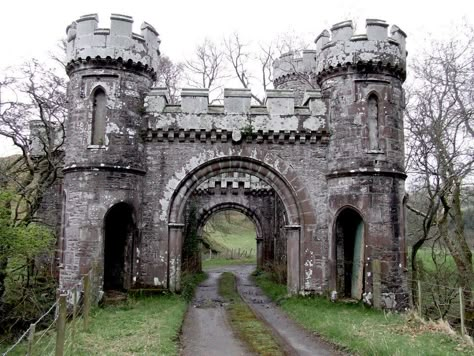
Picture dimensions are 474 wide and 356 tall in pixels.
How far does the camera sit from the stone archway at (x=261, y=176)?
13398 mm

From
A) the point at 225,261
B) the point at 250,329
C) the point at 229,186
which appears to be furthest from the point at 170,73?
the point at 250,329

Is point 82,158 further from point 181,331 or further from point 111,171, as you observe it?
point 181,331

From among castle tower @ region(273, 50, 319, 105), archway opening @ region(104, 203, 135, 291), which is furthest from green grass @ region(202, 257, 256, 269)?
archway opening @ region(104, 203, 135, 291)

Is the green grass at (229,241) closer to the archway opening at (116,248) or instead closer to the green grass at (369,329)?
the archway opening at (116,248)

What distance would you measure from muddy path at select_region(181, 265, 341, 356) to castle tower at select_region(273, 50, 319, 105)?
1064 cm

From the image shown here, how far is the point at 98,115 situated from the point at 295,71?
11.4 meters

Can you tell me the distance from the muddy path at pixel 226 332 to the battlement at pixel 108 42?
6752 millimetres

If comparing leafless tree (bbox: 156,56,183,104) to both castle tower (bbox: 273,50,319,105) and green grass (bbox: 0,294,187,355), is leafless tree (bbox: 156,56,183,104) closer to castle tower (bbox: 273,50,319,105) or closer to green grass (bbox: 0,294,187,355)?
castle tower (bbox: 273,50,319,105)

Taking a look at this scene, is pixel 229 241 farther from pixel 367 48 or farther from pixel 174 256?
pixel 367 48

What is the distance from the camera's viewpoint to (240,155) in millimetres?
13562

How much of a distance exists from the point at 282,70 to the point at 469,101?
9.10m

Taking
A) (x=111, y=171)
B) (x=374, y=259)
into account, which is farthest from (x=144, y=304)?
(x=374, y=259)

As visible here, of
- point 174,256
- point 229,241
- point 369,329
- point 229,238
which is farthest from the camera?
point 229,238

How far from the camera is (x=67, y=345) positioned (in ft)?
25.5
